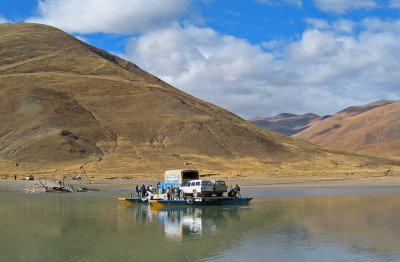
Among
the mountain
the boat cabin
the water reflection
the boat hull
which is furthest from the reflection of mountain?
the mountain

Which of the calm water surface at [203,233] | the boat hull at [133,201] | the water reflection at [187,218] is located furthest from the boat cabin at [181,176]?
the calm water surface at [203,233]

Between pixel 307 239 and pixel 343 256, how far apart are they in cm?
420

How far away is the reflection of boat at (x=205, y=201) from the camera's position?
44.4m

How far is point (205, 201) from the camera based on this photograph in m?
44.8

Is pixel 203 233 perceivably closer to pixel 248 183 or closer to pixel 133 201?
pixel 133 201

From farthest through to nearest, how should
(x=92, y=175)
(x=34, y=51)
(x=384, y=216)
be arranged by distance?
(x=34, y=51) → (x=92, y=175) → (x=384, y=216)

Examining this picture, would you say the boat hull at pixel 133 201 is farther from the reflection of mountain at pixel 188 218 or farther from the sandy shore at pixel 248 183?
the sandy shore at pixel 248 183

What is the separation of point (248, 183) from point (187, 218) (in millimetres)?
41602

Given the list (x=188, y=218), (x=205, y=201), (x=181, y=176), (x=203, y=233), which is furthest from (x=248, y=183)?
(x=203, y=233)

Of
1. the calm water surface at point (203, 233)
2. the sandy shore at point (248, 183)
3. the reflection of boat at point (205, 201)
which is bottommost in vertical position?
the calm water surface at point (203, 233)

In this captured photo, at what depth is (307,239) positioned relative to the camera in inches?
1014

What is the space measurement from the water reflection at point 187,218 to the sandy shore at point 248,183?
25.7 meters

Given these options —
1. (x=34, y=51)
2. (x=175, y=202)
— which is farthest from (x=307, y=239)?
(x=34, y=51)

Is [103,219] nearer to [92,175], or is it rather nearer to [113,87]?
[92,175]
